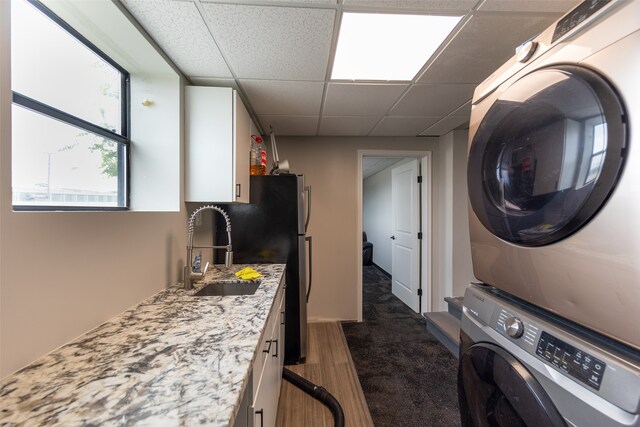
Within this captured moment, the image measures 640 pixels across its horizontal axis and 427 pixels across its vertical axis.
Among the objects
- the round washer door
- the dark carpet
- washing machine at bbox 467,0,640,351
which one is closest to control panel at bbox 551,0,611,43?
washing machine at bbox 467,0,640,351

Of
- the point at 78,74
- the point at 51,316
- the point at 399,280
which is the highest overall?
the point at 78,74

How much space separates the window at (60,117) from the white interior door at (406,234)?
306 centimetres

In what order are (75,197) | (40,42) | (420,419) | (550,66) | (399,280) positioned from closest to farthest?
(550,66) → (40,42) → (75,197) → (420,419) → (399,280)

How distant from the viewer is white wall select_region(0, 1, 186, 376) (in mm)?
702

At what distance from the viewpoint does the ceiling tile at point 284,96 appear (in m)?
1.72

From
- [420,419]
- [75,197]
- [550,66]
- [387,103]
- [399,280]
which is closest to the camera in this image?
[550,66]

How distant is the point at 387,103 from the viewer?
2029mm

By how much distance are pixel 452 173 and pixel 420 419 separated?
7.59 ft

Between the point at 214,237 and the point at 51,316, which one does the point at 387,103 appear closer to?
the point at 214,237

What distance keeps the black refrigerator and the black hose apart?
216 millimetres

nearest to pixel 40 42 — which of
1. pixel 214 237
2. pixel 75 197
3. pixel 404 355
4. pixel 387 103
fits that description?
pixel 75 197

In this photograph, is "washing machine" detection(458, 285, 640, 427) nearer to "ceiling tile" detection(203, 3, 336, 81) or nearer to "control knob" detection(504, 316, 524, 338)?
"control knob" detection(504, 316, 524, 338)

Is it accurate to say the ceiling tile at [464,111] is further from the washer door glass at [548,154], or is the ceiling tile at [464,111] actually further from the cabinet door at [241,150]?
the cabinet door at [241,150]

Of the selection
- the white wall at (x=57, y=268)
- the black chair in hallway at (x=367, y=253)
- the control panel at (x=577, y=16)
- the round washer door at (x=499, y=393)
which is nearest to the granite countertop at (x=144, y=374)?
the white wall at (x=57, y=268)
